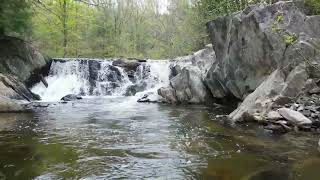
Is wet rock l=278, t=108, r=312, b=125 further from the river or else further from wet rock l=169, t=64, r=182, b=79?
wet rock l=169, t=64, r=182, b=79

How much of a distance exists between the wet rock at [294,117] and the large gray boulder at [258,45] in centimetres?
178

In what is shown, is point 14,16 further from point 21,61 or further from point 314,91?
point 314,91

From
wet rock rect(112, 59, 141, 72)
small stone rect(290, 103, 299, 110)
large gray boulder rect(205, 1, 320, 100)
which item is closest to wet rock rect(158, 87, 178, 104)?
large gray boulder rect(205, 1, 320, 100)

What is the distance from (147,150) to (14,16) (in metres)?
14.8

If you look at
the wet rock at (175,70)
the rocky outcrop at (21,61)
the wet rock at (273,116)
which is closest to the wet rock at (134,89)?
the wet rock at (175,70)

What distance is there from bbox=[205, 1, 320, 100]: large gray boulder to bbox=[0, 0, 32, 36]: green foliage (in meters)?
10.0

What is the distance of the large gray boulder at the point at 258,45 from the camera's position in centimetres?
1312

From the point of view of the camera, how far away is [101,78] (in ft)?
84.1

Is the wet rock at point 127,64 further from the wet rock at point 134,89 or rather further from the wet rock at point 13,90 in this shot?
the wet rock at point 13,90

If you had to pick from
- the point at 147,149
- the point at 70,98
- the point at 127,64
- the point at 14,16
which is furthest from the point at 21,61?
the point at 147,149

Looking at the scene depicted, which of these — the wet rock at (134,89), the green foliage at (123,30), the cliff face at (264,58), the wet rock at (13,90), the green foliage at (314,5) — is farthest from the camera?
the green foliage at (123,30)

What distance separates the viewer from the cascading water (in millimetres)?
24438

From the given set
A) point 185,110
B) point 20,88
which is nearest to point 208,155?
point 185,110

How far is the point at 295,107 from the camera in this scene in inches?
459
